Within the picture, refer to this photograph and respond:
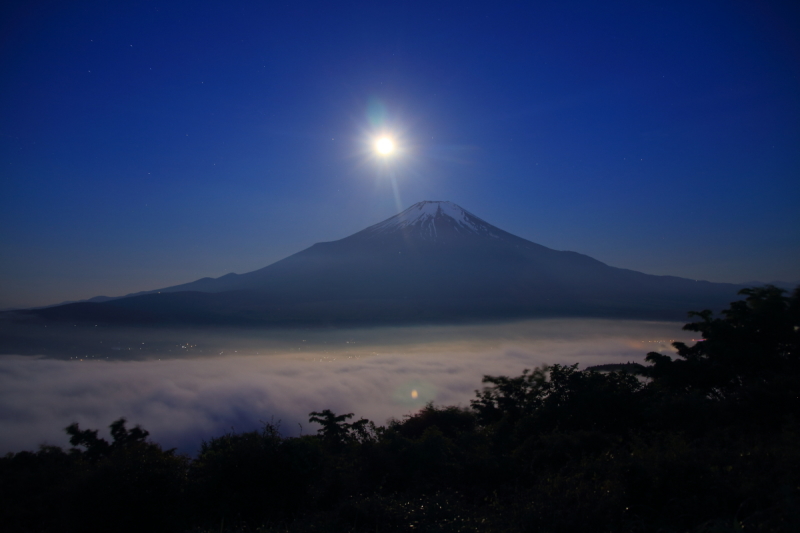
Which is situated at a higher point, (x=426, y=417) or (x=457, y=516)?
(x=457, y=516)

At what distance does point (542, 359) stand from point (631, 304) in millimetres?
72976

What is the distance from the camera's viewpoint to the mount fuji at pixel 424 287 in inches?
4434

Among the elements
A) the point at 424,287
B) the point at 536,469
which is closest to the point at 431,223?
the point at 424,287

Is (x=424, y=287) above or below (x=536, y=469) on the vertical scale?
above

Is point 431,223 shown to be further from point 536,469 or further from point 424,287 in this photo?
point 536,469

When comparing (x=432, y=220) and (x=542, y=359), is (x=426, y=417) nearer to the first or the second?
(x=542, y=359)

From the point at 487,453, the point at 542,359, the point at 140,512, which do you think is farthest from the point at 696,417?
the point at 542,359

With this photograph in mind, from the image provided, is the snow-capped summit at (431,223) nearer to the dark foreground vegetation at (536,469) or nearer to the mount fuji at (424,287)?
the mount fuji at (424,287)

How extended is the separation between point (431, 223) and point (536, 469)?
13434 cm

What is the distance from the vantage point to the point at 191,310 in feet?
416

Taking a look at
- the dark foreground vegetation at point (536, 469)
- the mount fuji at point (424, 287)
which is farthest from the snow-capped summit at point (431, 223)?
the dark foreground vegetation at point (536, 469)

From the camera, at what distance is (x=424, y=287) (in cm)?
12200

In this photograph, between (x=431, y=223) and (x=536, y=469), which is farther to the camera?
(x=431, y=223)

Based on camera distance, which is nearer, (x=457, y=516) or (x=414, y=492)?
(x=457, y=516)
